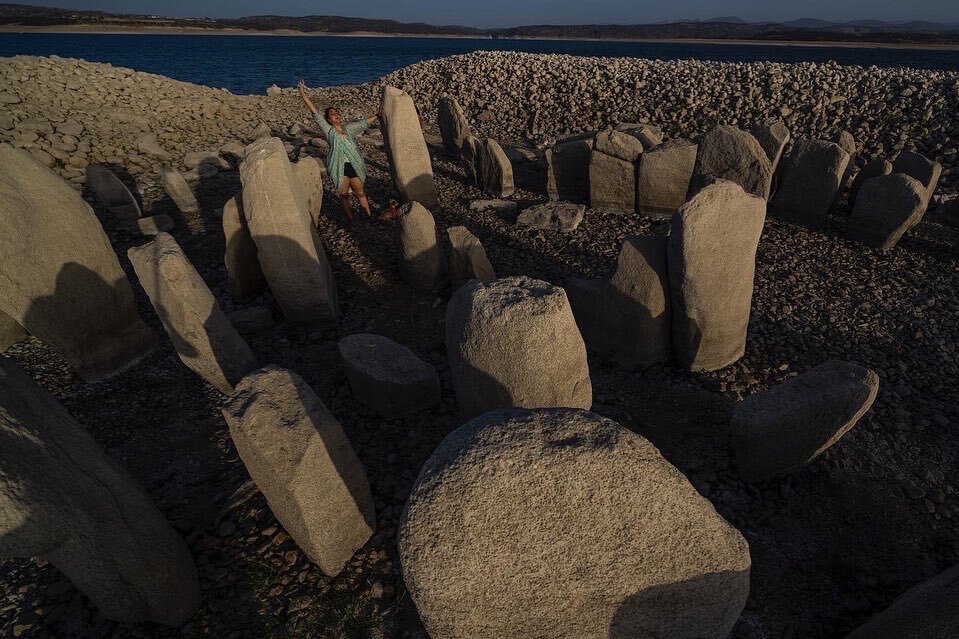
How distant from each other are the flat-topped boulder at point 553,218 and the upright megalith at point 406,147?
1567 millimetres

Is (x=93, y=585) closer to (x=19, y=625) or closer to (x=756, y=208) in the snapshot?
(x=19, y=625)

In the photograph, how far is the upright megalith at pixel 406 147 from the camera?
20.9ft

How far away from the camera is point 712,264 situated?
351 centimetres

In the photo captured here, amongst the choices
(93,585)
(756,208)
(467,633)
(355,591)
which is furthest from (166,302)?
(756,208)

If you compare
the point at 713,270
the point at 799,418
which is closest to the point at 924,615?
the point at 799,418

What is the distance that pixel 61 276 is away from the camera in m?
3.77

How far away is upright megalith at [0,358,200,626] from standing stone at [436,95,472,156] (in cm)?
815

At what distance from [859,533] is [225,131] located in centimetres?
1387

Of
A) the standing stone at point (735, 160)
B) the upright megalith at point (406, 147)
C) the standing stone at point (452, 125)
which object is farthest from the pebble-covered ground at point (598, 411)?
the standing stone at point (452, 125)

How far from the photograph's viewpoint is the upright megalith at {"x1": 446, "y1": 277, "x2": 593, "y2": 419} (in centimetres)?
248

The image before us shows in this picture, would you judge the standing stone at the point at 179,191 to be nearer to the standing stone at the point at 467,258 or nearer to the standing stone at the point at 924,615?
the standing stone at the point at 467,258

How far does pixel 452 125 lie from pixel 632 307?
7097 millimetres

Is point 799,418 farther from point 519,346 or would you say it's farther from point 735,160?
point 735,160

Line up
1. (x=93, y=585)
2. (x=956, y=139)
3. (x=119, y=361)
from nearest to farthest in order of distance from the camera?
(x=93, y=585)
(x=119, y=361)
(x=956, y=139)
